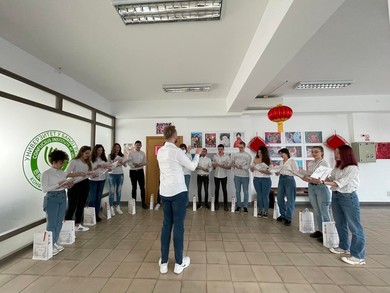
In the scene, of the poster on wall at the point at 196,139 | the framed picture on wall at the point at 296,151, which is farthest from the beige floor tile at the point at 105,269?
the framed picture on wall at the point at 296,151

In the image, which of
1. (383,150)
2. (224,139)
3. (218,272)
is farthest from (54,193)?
(383,150)

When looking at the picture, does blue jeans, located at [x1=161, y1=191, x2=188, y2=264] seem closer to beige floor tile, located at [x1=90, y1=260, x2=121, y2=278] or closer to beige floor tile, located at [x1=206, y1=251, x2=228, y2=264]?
beige floor tile, located at [x1=206, y1=251, x2=228, y2=264]

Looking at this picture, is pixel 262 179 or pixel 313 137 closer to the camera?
pixel 262 179

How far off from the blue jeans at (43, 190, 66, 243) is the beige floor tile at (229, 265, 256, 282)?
2.55 m

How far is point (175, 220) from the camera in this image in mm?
2219

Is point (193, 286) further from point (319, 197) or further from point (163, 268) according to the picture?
point (319, 197)

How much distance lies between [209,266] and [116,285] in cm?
111

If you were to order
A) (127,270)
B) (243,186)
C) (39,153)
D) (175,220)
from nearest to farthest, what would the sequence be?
(175,220) → (127,270) → (39,153) → (243,186)

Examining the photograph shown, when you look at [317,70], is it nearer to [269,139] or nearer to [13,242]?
[269,139]

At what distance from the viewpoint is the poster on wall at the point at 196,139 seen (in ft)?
19.0

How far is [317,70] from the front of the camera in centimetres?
372

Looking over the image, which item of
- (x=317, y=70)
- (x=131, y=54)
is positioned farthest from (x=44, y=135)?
(x=317, y=70)

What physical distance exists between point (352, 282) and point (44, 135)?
4.92 metres

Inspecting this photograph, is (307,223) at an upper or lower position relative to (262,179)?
lower
